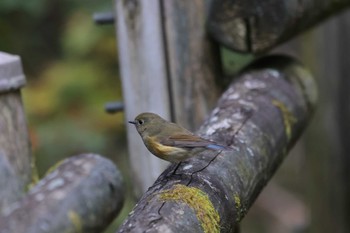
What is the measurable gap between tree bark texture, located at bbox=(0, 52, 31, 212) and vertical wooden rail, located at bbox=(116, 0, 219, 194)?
0.65 metres

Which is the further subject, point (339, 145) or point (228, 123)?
point (339, 145)

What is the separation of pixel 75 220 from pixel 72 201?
7cm

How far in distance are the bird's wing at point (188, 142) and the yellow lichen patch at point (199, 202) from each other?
1.39 feet

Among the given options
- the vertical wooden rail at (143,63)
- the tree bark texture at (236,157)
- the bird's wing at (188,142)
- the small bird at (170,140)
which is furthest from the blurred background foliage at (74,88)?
the bird's wing at (188,142)

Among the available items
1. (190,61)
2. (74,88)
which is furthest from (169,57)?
(74,88)

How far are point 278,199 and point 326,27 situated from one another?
4386 mm

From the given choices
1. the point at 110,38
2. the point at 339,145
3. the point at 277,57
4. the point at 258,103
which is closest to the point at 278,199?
the point at 110,38

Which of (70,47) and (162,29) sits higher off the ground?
(162,29)

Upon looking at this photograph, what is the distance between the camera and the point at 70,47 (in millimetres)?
7801

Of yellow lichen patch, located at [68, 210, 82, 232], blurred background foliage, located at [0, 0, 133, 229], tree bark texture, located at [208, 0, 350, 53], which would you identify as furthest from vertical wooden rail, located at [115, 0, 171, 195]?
blurred background foliage, located at [0, 0, 133, 229]

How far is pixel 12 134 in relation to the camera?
3.42m

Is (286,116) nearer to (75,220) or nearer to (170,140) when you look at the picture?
(170,140)

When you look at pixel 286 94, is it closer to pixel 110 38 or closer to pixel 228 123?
pixel 228 123

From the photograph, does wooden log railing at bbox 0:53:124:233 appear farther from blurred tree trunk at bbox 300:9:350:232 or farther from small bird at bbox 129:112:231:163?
blurred tree trunk at bbox 300:9:350:232
